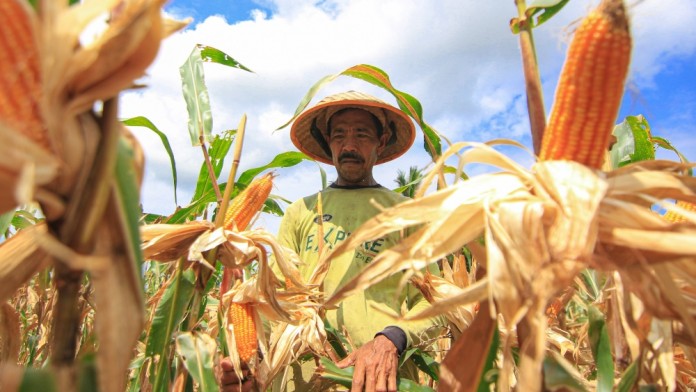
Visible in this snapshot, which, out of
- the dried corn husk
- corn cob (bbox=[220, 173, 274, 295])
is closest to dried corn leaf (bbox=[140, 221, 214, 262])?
corn cob (bbox=[220, 173, 274, 295])

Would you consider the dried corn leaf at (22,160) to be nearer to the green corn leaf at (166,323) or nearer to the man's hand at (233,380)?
the green corn leaf at (166,323)

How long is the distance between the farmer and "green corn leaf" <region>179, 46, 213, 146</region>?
3.20 ft

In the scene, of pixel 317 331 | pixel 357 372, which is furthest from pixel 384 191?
pixel 357 372

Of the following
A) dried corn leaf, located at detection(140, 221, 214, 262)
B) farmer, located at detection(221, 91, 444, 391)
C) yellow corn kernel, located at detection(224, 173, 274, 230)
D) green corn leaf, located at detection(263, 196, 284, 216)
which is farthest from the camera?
green corn leaf, located at detection(263, 196, 284, 216)

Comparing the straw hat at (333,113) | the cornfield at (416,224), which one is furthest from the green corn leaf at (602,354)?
the straw hat at (333,113)

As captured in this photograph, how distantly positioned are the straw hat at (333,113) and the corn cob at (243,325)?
1.55 m

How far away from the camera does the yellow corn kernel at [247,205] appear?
1820 millimetres

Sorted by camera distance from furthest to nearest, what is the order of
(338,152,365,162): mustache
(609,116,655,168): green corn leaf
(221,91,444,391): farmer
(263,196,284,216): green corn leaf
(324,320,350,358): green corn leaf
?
(263,196,284,216): green corn leaf, (338,152,365,162): mustache, (221,91,444,391): farmer, (324,320,350,358): green corn leaf, (609,116,655,168): green corn leaf

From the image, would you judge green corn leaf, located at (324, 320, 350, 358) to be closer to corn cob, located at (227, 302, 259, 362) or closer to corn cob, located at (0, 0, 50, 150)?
corn cob, located at (227, 302, 259, 362)

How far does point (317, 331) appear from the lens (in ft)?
7.46

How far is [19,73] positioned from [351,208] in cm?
247

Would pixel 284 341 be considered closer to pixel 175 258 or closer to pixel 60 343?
pixel 175 258

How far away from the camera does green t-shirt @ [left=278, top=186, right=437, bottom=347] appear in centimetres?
262

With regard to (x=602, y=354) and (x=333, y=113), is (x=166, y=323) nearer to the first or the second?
(x=602, y=354)
